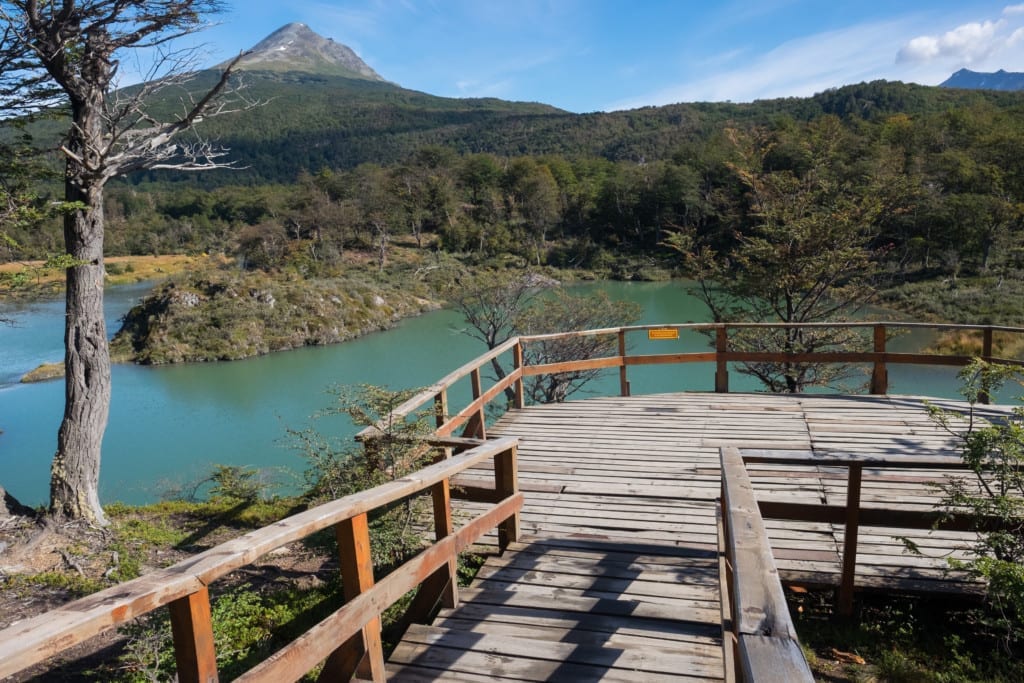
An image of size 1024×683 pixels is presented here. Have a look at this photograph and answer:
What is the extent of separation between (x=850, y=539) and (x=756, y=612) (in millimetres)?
2357

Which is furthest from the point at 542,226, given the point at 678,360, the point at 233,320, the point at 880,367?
the point at 880,367

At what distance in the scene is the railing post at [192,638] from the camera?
1.63m

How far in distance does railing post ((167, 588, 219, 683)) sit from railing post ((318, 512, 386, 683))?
1.97ft

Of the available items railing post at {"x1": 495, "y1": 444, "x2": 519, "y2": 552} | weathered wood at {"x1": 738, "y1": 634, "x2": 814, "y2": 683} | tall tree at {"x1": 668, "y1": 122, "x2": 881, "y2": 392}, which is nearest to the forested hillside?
tall tree at {"x1": 668, "y1": 122, "x2": 881, "y2": 392}

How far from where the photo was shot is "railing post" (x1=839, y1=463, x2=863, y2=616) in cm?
330

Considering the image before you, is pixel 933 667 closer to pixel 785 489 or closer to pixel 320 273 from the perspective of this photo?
pixel 785 489

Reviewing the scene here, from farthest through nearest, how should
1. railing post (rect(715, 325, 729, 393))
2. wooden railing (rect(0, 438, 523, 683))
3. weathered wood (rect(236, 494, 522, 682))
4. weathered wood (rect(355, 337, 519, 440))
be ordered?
railing post (rect(715, 325, 729, 393)) < weathered wood (rect(355, 337, 519, 440)) < weathered wood (rect(236, 494, 522, 682)) < wooden railing (rect(0, 438, 523, 683))

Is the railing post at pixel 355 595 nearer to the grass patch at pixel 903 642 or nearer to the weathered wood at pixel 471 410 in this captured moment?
the grass patch at pixel 903 642

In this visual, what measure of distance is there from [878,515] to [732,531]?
1.90 metres

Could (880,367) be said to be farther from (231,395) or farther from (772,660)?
(231,395)

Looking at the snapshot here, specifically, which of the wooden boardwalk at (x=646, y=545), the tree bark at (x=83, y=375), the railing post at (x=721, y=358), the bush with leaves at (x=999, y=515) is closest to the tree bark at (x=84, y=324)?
the tree bark at (x=83, y=375)

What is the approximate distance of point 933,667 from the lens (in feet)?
10.3

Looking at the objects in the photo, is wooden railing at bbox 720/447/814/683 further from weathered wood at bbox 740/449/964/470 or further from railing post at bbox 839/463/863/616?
railing post at bbox 839/463/863/616

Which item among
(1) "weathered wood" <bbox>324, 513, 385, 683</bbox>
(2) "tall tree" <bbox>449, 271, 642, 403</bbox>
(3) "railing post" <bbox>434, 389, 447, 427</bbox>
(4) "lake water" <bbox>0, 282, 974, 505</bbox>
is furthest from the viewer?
(2) "tall tree" <bbox>449, 271, 642, 403</bbox>
